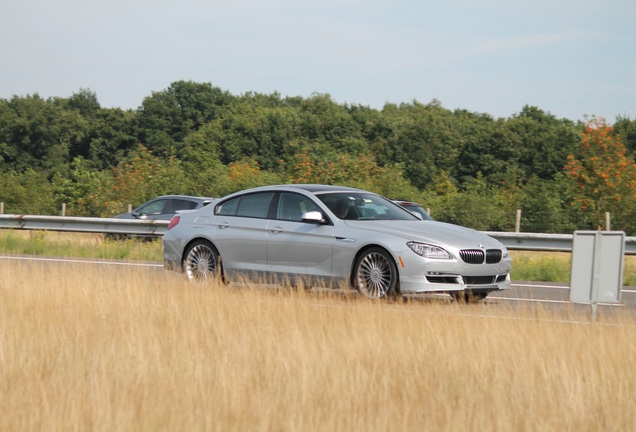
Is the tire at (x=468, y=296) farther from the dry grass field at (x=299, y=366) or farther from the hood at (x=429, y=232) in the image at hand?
the dry grass field at (x=299, y=366)

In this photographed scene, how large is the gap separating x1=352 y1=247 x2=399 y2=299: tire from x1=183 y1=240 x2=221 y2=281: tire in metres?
2.35

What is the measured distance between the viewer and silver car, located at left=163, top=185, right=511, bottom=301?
12.6 meters

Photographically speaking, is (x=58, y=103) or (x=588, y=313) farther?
(x=58, y=103)

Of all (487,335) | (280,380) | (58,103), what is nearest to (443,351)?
(487,335)

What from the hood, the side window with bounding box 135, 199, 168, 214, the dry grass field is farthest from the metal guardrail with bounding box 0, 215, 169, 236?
the dry grass field

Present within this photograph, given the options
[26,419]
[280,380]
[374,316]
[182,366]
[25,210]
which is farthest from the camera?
[25,210]

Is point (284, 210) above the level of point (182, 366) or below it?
above

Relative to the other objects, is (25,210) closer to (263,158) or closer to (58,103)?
(263,158)

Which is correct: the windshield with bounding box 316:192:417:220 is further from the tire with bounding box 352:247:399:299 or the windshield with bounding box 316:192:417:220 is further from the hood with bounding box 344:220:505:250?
the tire with bounding box 352:247:399:299

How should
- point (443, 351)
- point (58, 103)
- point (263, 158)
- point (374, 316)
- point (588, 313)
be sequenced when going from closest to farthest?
1. point (443, 351)
2. point (374, 316)
3. point (588, 313)
4. point (263, 158)
5. point (58, 103)

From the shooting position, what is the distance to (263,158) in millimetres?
75500

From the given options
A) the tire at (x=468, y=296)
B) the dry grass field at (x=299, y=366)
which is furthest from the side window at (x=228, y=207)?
the tire at (x=468, y=296)

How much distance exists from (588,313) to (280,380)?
631cm

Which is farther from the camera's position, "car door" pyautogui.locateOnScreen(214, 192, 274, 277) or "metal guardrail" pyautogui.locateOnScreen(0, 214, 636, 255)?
"metal guardrail" pyautogui.locateOnScreen(0, 214, 636, 255)
